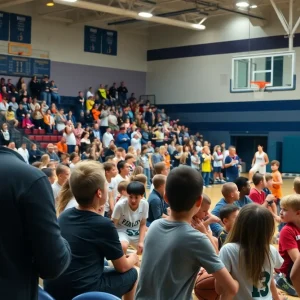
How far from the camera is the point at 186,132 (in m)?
25.2

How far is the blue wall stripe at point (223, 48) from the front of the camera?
23625 millimetres

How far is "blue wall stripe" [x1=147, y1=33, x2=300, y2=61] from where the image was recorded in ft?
77.5

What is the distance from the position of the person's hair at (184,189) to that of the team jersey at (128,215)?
3963 millimetres

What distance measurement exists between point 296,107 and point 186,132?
17.5ft

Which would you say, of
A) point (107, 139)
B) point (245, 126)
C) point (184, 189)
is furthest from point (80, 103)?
point (184, 189)

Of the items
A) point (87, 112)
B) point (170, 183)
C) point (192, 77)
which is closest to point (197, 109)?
point (192, 77)

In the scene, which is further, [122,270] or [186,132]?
[186,132]

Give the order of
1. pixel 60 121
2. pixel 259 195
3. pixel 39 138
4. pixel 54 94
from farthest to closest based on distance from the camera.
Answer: pixel 54 94, pixel 60 121, pixel 39 138, pixel 259 195

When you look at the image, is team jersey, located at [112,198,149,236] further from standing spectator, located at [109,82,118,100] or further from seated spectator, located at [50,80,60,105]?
standing spectator, located at [109,82,118,100]

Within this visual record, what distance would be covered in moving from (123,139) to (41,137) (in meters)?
3.28

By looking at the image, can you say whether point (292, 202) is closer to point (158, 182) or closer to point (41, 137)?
point (158, 182)

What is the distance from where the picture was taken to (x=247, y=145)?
26109mm

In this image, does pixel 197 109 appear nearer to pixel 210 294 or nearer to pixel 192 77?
pixel 192 77

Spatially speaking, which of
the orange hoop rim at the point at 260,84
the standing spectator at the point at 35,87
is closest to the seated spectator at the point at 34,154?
the standing spectator at the point at 35,87
